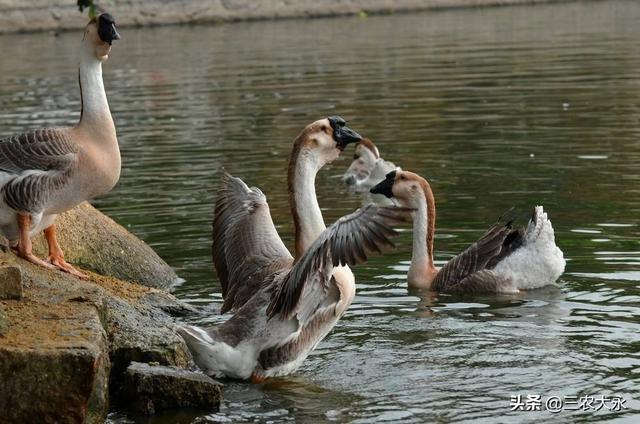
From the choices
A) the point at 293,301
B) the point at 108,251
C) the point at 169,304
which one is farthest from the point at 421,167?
the point at 293,301

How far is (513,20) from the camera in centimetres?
4356

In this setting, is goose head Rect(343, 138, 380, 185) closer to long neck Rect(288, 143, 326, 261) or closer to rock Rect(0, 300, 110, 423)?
long neck Rect(288, 143, 326, 261)

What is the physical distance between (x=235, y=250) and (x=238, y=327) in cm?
122

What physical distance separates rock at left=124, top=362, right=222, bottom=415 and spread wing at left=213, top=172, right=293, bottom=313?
133 centimetres

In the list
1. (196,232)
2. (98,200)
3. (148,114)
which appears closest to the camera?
(196,232)

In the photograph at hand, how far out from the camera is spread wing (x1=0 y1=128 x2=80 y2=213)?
8891 millimetres

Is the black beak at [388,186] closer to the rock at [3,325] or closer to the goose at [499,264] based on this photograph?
the goose at [499,264]

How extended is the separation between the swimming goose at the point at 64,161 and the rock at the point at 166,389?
6.36 feet

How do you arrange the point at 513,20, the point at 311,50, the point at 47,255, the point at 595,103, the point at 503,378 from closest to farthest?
the point at 503,378, the point at 47,255, the point at 595,103, the point at 311,50, the point at 513,20

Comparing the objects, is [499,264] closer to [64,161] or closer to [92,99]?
[92,99]

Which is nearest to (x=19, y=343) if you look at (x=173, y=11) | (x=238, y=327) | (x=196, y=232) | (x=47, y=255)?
(x=238, y=327)

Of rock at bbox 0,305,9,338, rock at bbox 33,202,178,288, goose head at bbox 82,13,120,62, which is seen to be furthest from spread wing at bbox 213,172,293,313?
rock at bbox 0,305,9,338

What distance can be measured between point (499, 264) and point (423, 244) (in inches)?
29.5

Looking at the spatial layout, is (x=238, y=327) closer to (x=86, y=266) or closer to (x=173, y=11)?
(x=86, y=266)
